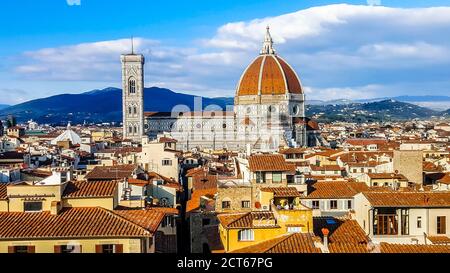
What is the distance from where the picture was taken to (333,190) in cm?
2127

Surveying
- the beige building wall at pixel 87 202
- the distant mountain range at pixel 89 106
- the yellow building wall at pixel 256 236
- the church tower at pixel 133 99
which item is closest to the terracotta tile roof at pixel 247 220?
the yellow building wall at pixel 256 236

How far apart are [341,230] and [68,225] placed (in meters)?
6.65

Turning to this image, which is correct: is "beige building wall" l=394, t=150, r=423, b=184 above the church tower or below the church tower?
below

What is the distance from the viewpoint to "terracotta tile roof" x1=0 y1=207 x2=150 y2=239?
10406 mm

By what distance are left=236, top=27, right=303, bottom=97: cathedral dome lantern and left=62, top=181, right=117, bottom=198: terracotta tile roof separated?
8529 cm

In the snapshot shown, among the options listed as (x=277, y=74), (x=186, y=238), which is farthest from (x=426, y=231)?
(x=277, y=74)

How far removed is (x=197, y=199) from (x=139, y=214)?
10.8 meters

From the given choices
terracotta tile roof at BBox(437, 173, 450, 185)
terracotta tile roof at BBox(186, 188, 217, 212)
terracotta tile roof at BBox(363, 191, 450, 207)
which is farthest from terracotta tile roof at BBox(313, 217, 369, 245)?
terracotta tile roof at BBox(437, 173, 450, 185)

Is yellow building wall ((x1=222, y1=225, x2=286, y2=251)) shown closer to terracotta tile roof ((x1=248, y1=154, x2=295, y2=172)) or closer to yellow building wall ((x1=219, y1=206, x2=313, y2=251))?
yellow building wall ((x1=219, y1=206, x2=313, y2=251))

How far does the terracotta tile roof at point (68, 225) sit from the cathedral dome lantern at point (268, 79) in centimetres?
8752

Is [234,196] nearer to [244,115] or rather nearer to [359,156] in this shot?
[359,156]

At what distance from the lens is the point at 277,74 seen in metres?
101

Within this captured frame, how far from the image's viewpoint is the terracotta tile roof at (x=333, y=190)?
2075 cm
